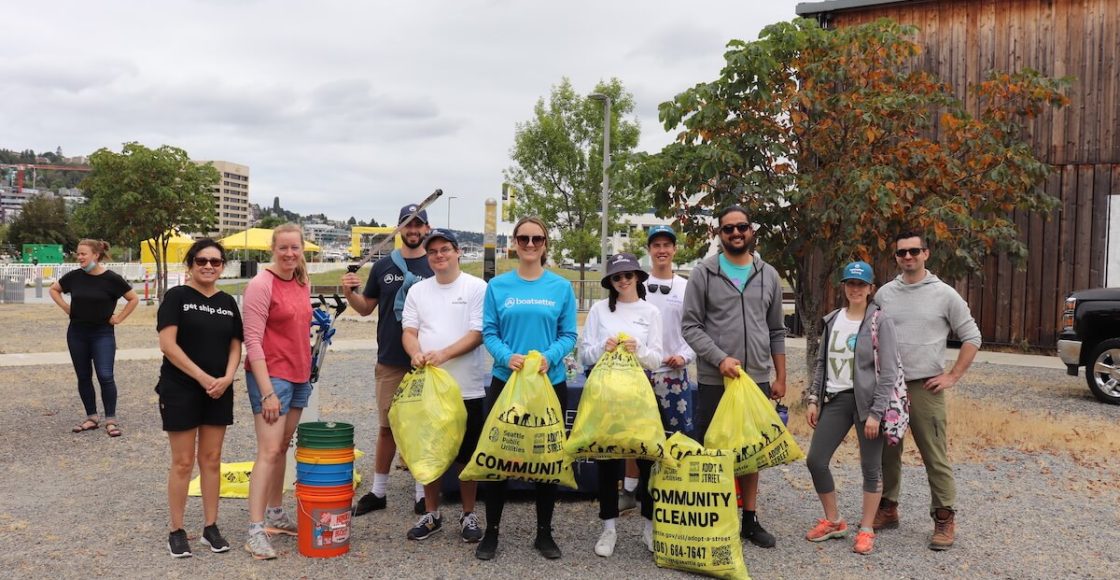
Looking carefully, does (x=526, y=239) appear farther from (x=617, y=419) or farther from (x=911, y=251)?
(x=911, y=251)

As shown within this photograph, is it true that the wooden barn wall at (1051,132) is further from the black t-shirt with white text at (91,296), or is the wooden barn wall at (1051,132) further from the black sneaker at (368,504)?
the black t-shirt with white text at (91,296)

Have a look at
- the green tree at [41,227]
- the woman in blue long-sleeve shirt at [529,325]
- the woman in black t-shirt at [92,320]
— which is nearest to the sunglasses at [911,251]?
the woman in blue long-sleeve shirt at [529,325]

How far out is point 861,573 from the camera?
4141 millimetres

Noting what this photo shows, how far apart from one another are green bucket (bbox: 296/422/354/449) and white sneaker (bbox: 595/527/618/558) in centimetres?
142

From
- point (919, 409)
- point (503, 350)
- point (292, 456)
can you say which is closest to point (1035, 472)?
point (919, 409)

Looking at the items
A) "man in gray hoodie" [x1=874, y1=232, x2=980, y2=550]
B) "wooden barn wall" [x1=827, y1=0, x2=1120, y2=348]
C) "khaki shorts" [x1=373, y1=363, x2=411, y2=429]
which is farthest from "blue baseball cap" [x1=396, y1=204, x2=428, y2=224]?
"wooden barn wall" [x1=827, y1=0, x2=1120, y2=348]

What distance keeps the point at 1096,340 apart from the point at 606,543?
8275mm

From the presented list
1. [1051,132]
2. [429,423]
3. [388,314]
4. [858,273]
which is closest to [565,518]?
[429,423]

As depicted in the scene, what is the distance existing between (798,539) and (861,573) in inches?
21.1

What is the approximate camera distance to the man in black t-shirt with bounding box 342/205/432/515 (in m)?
4.95

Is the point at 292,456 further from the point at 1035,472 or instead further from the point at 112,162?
the point at 112,162

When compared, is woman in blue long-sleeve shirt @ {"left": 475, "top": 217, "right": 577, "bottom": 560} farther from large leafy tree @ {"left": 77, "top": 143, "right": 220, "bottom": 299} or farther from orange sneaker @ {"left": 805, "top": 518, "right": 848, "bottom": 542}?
large leafy tree @ {"left": 77, "top": 143, "right": 220, "bottom": 299}

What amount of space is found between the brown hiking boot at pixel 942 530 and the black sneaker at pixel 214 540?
3.80 m

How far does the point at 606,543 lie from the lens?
4.33 meters
